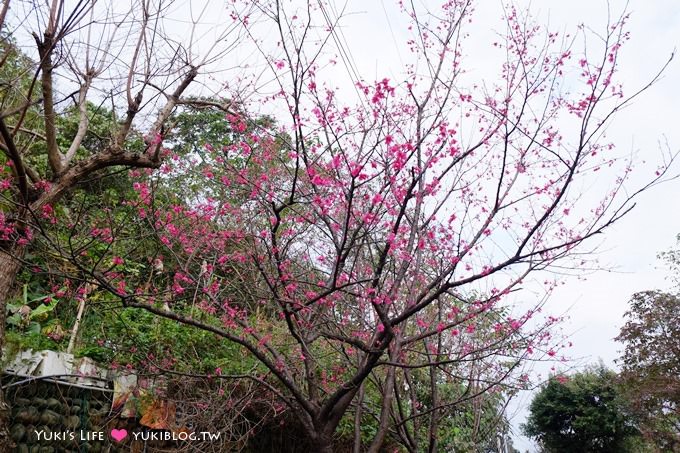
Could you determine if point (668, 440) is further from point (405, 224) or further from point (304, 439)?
point (405, 224)

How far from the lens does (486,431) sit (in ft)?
18.9

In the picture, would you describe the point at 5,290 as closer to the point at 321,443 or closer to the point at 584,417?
the point at 321,443

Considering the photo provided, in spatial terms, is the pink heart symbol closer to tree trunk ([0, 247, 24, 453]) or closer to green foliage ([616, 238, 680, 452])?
tree trunk ([0, 247, 24, 453])

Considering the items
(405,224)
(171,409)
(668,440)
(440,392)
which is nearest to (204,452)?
(171,409)

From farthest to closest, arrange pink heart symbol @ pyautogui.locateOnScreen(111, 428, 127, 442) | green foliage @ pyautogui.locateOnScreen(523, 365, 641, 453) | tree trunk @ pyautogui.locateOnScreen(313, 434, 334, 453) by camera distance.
Answer: green foliage @ pyautogui.locateOnScreen(523, 365, 641, 453)
pink heart symbol @ pyautogui.locateOnScreen(111, 428, 127, 442)
tree trunk @ pyautogui.locateOnScreen(313, 434, 334, 453)

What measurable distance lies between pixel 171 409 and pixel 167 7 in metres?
3.54

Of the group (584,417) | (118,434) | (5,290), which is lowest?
(118,434)

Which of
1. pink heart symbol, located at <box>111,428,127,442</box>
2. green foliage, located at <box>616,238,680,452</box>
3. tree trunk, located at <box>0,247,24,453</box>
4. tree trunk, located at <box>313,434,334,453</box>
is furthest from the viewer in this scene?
green foliage, located at <box>616,238,680,452</box>

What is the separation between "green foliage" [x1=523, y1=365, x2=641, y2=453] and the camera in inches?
459

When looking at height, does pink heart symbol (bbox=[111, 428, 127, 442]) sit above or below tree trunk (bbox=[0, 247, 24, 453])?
below

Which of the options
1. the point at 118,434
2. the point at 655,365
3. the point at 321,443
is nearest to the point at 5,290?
the point at 118,434

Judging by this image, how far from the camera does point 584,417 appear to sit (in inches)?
468

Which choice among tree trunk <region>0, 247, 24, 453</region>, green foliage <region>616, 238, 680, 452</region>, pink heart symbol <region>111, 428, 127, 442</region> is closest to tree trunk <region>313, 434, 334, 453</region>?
pink heart symbol <region>111, 428, 127, 442</region>

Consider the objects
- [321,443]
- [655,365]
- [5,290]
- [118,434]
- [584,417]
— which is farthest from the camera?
[584,417]
